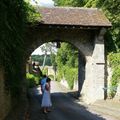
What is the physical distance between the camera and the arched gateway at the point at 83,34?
2306 centimetres

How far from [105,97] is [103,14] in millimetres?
5309

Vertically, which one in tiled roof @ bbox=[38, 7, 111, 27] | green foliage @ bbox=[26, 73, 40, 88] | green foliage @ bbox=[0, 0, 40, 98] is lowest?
green foliage @ bbox=[26, 73, 40, 88]

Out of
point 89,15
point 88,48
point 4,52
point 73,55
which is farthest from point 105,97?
point 73,55

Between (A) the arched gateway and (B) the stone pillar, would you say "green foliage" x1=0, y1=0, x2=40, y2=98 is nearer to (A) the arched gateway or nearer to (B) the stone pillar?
(A) the arched gateway

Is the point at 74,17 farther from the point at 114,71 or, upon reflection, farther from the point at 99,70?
the point at 114,71

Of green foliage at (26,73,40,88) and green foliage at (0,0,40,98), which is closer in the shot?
green foliage at (0,0,40,98)

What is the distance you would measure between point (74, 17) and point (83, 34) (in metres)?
1.23

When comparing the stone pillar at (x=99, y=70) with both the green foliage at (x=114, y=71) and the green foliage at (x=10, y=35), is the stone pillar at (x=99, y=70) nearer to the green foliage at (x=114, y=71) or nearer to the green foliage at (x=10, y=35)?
the green foliage at (x=114, y=71)

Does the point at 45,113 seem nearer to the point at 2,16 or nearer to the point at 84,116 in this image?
the point at 84,116

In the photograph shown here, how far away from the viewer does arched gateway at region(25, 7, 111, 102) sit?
2306cm

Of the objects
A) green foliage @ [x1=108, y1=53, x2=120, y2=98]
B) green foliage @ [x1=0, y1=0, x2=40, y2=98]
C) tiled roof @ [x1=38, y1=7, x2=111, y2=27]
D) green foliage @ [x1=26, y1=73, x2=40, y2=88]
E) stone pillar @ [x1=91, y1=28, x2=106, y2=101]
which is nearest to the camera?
green foliage @ [x1=0, y1=0, x2=40, y2=98]

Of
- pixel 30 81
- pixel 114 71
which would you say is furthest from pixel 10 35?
pixel 30 81

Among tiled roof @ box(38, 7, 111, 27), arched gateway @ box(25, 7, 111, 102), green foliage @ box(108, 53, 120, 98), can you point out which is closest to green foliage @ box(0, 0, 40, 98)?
tiled roof @ box(38, 7, 111, 27)

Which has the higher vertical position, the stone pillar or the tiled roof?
the tiled roof
